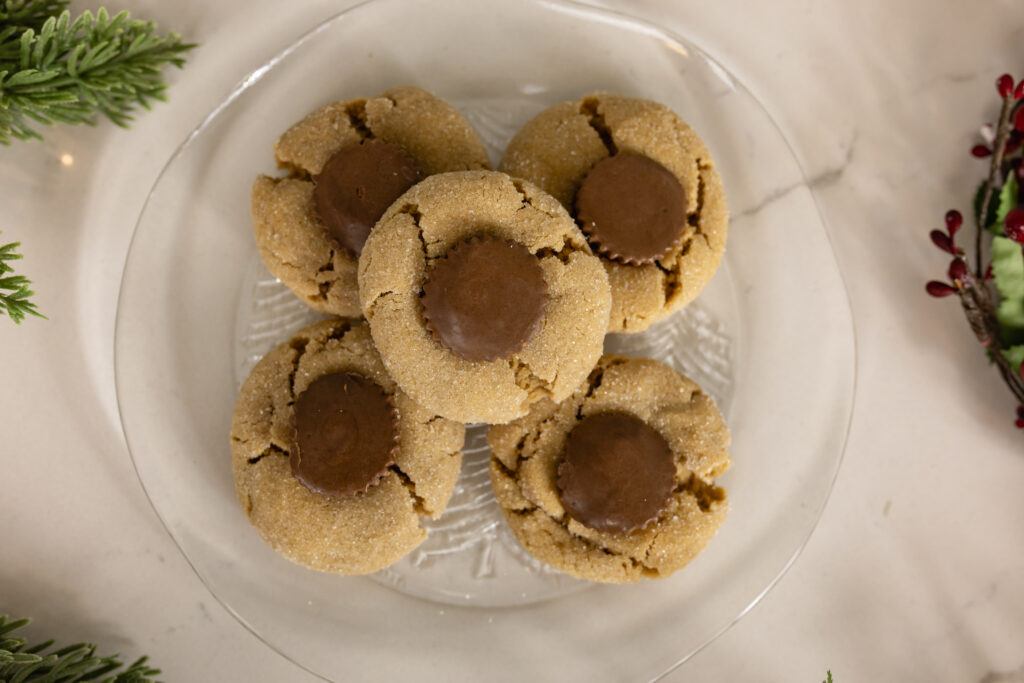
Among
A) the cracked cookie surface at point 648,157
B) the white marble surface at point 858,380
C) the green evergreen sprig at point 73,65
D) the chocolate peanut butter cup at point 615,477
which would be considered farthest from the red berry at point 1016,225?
the green evergreen sprig at point 73,65

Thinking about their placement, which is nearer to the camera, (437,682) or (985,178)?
(437,682)

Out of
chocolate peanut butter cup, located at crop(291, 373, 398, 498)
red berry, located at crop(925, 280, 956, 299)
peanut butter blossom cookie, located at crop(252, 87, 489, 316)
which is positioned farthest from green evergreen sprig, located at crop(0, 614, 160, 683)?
red berry, located at crop(925, 280, 956, 299)

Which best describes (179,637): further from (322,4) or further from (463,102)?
(322,4)

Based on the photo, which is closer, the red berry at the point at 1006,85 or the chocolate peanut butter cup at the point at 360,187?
the chocolate peanut butter cup at the point at 360,187

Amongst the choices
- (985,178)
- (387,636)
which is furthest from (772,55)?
(387,636)

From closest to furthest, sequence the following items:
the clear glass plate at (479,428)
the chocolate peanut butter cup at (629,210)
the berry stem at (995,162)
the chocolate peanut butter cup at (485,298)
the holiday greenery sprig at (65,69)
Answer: the chocolate peanut butter cup at (485,298) → the holiday greenery sprig at (65,69) → the chocolate peanut butter cup at (629,210) → the clear glass plate at (479,428) → the berry stem at (995,162)

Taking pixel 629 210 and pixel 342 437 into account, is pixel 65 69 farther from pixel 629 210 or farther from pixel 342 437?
pixel 629 210

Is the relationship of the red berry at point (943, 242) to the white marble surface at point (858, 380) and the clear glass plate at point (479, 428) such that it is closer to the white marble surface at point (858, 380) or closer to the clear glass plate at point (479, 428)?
the white marble surface at point (858, 380)
